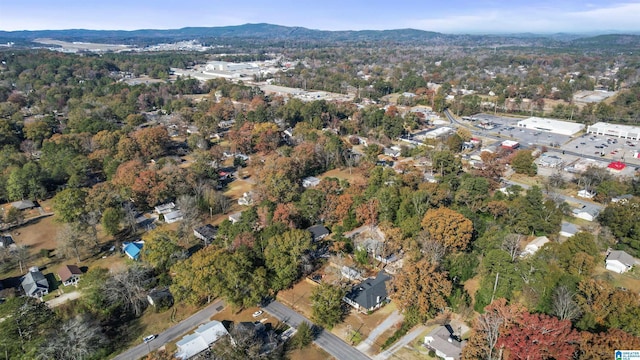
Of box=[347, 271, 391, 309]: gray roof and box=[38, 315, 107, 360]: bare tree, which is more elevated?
box=[38, 315, 107, 360]: bare tree

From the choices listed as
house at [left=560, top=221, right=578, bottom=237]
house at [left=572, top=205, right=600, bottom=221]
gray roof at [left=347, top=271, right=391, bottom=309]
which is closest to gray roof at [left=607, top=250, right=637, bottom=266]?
house at [left=560, top=221, right=578, bottom=237]

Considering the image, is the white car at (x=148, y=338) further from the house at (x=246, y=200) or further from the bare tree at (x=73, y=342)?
the house at (x=246, y=200)

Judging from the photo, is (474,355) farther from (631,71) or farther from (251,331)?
(631,71)

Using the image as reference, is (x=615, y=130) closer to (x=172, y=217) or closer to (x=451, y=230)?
(x=451, y=230)

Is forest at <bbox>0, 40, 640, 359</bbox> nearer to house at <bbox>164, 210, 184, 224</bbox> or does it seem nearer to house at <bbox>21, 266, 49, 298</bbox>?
house at <bbox>164, 210, 184, 224</bbox>

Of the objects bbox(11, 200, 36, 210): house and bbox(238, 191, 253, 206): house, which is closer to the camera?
bbox(11, 200, 36, 210): house

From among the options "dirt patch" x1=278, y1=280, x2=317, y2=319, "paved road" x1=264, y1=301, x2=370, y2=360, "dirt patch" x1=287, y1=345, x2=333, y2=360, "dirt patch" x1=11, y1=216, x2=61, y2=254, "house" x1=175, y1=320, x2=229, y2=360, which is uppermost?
"house" x1=175, y1=320, x2=229, y2=360

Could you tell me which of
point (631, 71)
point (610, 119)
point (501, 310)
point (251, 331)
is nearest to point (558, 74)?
point (631, 71)

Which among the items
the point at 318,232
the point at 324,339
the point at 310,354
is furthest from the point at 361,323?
the point at 318,232
